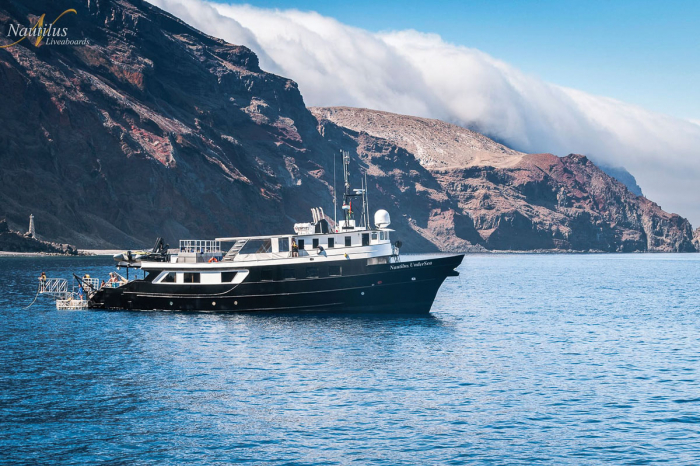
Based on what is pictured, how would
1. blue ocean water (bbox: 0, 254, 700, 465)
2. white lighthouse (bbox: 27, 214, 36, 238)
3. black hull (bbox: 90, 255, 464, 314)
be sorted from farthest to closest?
white lighthouse (bbox: 27, 214, 36, 238) → black hull (bbox: 90, 255, 464, 314) → blue ocean water (bbox: 0, 254, 700, 465)

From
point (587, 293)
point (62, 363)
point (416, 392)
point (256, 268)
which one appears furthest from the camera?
point (587, 293)

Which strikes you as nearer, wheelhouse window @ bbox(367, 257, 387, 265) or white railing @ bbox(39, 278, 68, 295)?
wheelhouse window @ bbox(367, 257, 387, 265)

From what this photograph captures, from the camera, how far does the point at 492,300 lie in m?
79.1

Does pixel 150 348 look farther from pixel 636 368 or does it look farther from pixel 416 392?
pixel 636 368

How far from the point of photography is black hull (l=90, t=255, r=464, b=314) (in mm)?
54250

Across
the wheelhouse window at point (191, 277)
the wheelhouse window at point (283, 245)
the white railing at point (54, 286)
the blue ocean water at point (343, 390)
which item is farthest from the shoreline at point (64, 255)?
the wheelhouse window at point (283, 245)

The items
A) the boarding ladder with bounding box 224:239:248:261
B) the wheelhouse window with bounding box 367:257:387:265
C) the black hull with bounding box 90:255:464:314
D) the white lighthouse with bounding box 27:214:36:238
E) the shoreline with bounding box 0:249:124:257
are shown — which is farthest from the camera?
the white lighthouse with bounding box 27:214:36:238

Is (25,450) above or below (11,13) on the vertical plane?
below

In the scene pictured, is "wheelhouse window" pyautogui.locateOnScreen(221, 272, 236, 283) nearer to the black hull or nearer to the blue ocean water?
the black hull

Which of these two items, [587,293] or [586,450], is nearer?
[586,450]

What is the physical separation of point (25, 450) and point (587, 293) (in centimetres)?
8076

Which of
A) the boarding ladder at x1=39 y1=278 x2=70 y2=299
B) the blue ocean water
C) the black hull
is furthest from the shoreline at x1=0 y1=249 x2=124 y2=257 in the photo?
the black hull

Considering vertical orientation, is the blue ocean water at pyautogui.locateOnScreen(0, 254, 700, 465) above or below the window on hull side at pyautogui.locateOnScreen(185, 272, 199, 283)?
below

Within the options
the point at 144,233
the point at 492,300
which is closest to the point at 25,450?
the point at 492,300
